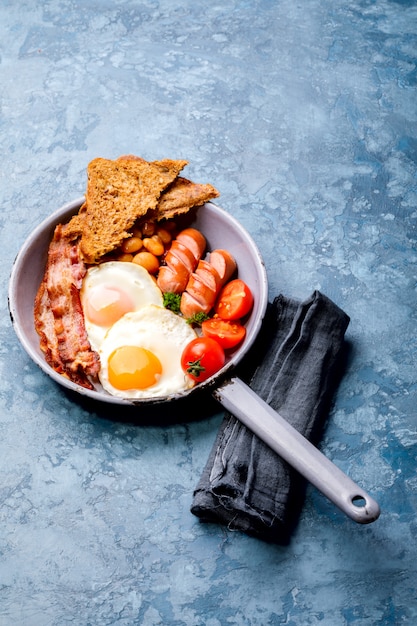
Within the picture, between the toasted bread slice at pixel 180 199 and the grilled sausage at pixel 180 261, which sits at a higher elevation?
the toasted bread slice at pixel 180 199

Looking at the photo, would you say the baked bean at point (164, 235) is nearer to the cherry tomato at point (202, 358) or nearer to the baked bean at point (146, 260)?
the baked bean at point (146, 260)

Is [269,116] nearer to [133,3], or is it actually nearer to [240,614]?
[133,3]

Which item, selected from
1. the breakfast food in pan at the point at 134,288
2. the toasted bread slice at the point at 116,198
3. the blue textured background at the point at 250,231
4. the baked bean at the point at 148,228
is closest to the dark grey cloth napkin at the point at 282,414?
the blue textured background at the point at 250,231

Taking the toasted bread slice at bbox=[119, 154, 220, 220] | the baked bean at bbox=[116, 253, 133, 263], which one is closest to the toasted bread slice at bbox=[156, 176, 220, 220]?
the toasted bread slice at bbox=[119, 154, 220, 220]

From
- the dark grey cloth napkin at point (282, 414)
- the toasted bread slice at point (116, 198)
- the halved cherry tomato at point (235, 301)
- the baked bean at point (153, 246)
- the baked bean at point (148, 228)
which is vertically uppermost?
the toasted bread slice at point (116, 198)

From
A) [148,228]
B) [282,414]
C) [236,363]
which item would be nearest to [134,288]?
[148,228]
